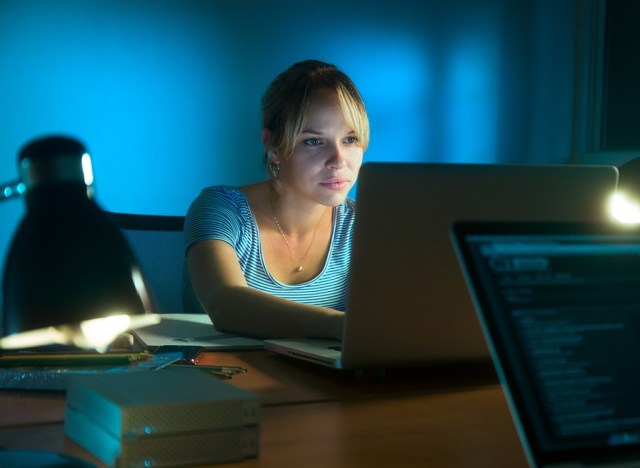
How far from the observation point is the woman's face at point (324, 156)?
209cm

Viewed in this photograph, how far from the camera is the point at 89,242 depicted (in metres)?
0.58

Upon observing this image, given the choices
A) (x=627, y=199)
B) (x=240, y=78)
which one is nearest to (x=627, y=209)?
(x=627, y=199)

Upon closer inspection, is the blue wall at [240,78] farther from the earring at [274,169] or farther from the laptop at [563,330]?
the laptop at [563,330]

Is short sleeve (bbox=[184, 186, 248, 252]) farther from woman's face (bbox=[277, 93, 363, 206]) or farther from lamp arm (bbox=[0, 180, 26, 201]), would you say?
lamp arm (bbox=[0, 180, 26, 201])

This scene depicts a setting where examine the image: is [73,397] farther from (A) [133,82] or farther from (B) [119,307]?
(A) [133,82]

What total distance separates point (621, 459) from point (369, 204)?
480 mm

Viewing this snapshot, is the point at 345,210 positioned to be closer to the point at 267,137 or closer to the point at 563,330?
the point at 267,137

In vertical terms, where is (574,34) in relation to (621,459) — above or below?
above

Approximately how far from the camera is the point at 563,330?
2.25 ft

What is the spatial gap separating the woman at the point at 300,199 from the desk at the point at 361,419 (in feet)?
2.59

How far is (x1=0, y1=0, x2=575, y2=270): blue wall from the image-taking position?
3.11m

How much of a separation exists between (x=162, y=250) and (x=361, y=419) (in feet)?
4.69

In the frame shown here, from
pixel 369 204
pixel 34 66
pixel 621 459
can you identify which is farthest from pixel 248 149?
pixel 621 459

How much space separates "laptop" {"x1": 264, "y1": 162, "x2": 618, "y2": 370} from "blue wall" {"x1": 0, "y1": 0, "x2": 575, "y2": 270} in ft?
7.21
